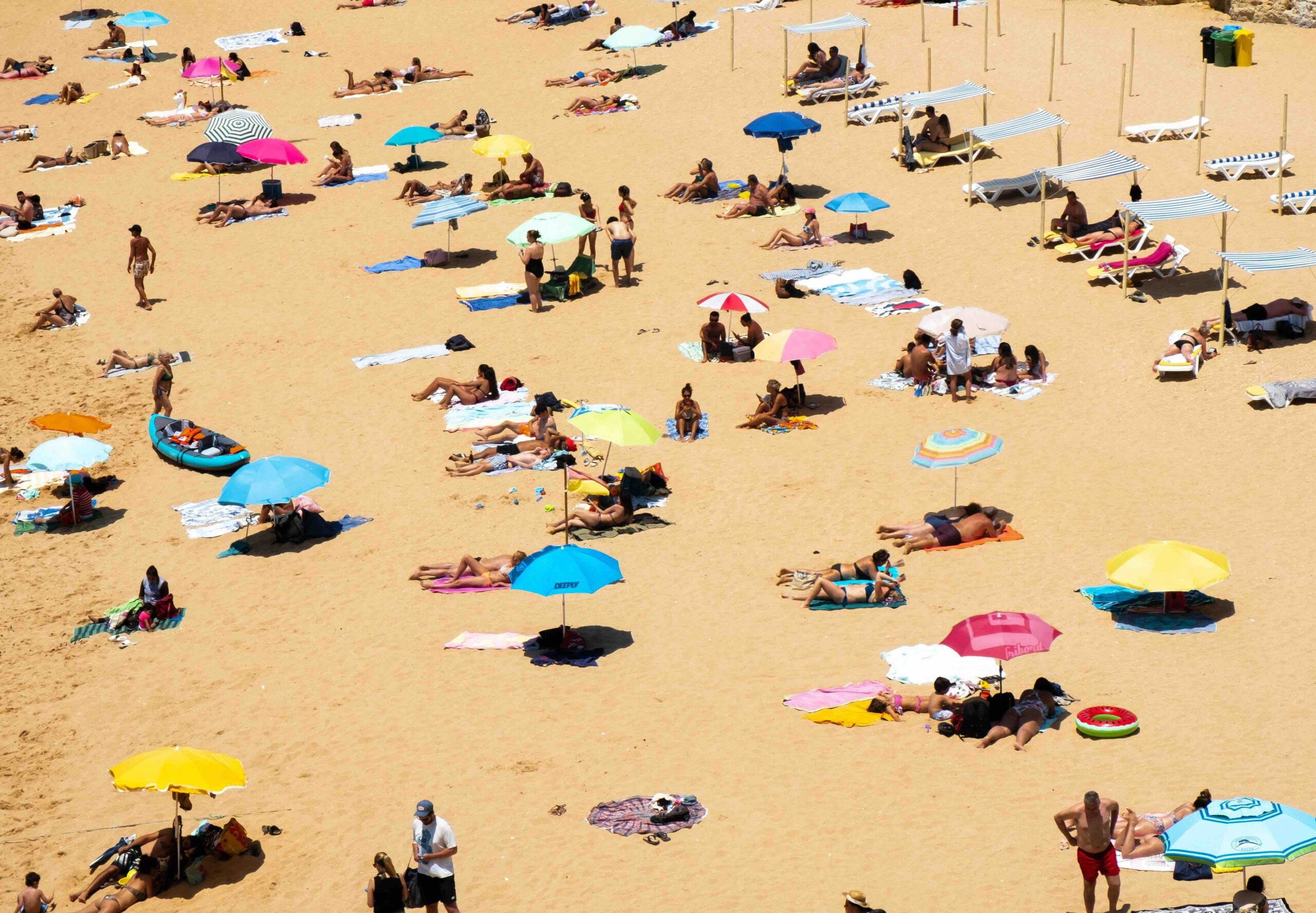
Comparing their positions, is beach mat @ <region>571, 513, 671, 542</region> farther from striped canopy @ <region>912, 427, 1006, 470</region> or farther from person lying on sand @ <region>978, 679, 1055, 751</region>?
person lying on sand @ <region>978, 679, 1055, 751</region>

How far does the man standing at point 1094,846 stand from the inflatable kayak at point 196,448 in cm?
1362

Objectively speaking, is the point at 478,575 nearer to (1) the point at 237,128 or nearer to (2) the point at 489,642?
(2) the point at 489,642

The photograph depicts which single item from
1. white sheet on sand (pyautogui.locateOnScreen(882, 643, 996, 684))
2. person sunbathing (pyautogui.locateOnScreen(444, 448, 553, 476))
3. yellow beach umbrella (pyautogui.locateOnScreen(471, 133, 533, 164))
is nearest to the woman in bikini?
person sunbathing (pyautogui.locateOnScreen(444, 448, 553, 476))

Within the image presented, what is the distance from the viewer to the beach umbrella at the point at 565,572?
15.3 meters

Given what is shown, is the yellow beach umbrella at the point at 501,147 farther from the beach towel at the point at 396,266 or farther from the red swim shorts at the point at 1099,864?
the red swim shorts at the point at 1099,864

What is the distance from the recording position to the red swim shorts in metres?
10.8

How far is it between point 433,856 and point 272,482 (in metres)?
7.96

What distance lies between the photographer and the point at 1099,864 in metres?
10.8

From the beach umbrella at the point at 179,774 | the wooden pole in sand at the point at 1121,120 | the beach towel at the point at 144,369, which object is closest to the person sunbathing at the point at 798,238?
the wooden pole in sand at the point at 1121,120

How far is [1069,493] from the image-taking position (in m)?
18.4

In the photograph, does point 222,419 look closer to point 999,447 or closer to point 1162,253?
point 999,447

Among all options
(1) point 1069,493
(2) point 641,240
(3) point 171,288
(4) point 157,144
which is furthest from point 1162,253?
(4) point 157,144

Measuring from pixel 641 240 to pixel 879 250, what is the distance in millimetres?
4252

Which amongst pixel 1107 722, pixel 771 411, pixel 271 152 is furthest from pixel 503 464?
pixel 271 152
